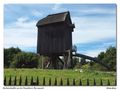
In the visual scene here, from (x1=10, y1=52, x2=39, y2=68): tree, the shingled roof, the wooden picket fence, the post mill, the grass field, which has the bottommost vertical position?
the wooden picket fence

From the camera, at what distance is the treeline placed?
10586mm

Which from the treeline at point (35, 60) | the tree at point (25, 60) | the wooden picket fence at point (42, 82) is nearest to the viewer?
the wooden picket fence at point (42, 82)

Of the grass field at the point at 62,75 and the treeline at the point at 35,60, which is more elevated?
the treeline at the point at 35,60

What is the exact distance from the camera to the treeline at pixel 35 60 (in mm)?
10586

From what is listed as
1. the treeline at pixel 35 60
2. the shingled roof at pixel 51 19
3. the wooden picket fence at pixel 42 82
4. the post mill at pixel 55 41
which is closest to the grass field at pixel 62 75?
the wooden picket fence at pixel 42 82

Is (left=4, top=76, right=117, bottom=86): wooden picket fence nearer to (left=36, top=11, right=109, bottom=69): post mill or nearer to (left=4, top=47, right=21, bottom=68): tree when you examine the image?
(left=4, top=47, right=21, bottom=68): tree

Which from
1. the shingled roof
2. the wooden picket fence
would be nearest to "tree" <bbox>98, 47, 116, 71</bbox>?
the wooden picket fence

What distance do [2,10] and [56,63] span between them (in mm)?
1777

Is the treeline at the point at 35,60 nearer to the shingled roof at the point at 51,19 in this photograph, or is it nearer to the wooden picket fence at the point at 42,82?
the wooden picket fence at the point at 42,82

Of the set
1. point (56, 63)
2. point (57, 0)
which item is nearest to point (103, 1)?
point (57, 0)

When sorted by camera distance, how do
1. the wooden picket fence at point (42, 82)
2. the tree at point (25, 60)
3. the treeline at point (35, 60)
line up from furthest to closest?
the tree at point (25, 60), the treeline at point (35, 60), the wooden picket fence at point (42, 82)

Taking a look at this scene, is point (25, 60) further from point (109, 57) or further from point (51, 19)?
point (109, 57)

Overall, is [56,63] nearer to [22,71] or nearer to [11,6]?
[22,71]

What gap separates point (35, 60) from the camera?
1096 centimetres
